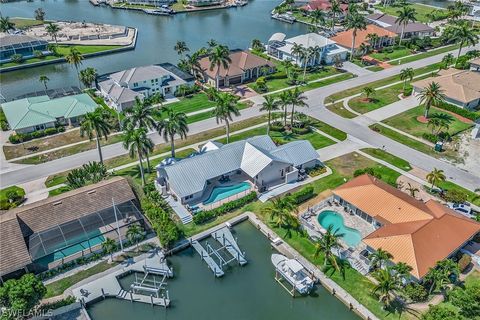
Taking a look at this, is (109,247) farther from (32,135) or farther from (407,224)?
(407,224)

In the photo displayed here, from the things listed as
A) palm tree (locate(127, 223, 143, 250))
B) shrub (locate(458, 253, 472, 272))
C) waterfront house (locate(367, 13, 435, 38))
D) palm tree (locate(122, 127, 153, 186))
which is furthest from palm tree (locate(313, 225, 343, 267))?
waterfront house (locate(367, 13, 435, 38))

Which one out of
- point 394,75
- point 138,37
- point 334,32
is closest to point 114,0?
point 138,37

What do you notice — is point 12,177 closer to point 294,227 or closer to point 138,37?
point 294,227

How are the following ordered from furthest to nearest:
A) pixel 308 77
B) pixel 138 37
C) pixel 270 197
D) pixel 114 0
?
pixel 114 0
pixel 138 37
pixel 308 77
pixel 270 197

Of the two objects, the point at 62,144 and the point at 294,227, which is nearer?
the point at 294,227

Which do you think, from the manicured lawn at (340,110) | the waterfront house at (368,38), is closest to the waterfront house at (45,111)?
the manicured lawn at (340,110)

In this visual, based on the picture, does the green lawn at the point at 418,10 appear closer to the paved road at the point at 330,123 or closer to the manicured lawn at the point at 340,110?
the paved road at the point at 330,123

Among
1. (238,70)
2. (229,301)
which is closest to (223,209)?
(229,301)
